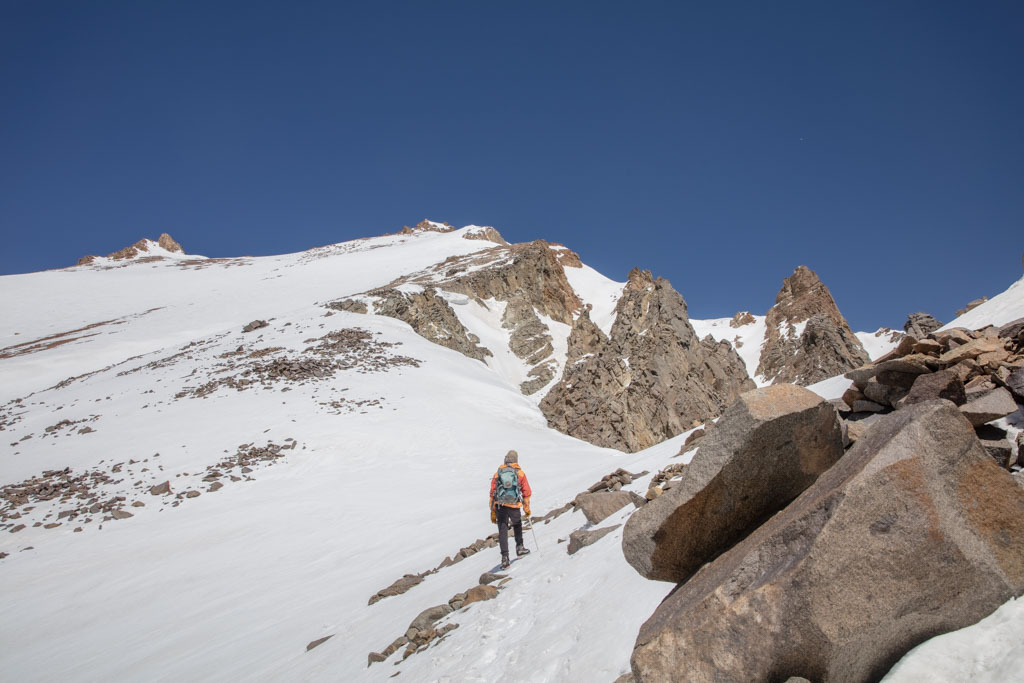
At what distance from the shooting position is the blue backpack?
26.5ft

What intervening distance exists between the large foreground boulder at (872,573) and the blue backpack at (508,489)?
5.27 m

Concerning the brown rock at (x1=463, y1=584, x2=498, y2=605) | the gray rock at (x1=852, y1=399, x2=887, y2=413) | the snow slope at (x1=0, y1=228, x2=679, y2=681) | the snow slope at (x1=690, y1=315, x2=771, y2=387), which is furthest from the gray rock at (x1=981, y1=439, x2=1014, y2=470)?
the snow slope at (x1=690, y1=315, x2=771, y2=387)

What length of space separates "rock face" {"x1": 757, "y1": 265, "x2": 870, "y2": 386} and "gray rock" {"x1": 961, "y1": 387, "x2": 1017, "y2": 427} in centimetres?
4004

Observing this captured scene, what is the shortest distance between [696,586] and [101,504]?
16258mm

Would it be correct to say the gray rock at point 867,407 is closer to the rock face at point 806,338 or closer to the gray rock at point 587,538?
the gray rock at point 587,538

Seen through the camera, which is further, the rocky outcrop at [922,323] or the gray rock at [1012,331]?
the rocky outcrop at [922,323]

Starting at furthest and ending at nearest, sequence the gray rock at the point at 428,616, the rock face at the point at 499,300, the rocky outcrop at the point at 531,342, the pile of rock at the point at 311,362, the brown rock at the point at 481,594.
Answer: the rocky outcrop at the point at 531,342 → the rock face at the point at 499,300 → the pile of rock at the point at 311,362 → the brown rock at the point at 481,594 → the gray rock at the point at 428,616

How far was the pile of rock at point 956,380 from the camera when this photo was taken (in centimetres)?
408

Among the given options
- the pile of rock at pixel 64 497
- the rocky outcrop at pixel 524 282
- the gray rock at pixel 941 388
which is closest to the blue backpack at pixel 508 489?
the gray rock at pixel 941 388

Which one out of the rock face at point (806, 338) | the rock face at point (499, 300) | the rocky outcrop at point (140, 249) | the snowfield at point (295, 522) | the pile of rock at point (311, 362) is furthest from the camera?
the rocky outcrop at point (140, 249)

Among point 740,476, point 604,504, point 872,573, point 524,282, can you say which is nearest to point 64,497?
point 604,504

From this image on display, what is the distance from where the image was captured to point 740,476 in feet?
11.4

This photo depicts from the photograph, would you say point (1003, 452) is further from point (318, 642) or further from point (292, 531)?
point (292, 531)

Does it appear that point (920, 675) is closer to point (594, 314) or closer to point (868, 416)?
point (868, 416)
